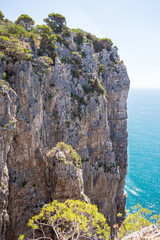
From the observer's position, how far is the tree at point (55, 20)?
4153cm

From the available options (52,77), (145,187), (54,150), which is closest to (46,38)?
(52,77)

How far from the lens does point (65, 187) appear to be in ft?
76.3

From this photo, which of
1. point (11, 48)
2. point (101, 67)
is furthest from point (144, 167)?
point (11, 48)

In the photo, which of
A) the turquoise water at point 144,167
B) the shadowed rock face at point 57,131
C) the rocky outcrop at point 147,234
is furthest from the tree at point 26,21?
the turquoise water at point 144,167

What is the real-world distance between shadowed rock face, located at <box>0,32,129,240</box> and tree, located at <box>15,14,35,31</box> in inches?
369

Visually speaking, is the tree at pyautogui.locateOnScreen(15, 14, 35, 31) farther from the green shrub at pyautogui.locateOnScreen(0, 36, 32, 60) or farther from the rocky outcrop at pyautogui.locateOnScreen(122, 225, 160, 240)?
the rocky outcrop at pyautogui.locateOnScreen(122, 225, 160, 240)

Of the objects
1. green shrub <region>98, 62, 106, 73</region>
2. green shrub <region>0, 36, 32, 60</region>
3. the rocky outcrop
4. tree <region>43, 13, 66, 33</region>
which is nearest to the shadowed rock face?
green shrub <region>0, 36, 32, 60</region>

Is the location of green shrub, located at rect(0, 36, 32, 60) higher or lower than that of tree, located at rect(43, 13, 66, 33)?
lower

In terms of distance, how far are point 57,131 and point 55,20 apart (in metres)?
30.1

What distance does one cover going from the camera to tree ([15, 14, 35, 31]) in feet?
123

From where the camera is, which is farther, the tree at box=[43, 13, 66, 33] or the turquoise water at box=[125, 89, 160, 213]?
the turquoise water at box=[125, 89, 160, 213]

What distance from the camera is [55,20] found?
42812 mm

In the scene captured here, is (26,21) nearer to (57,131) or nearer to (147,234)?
(57,131)

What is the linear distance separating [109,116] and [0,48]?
31739 millimetres
